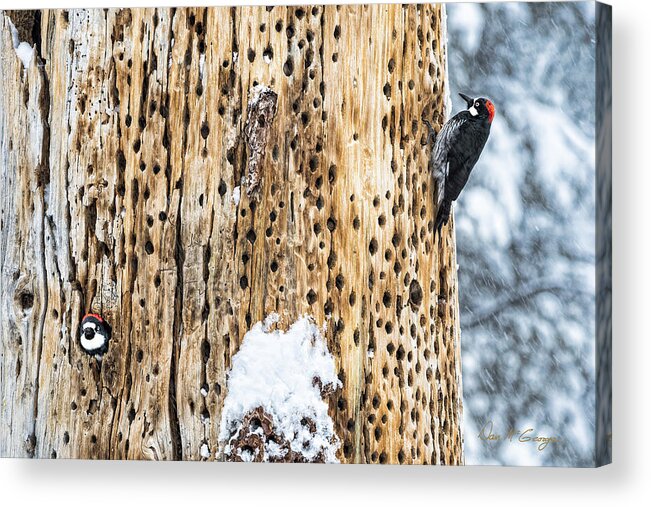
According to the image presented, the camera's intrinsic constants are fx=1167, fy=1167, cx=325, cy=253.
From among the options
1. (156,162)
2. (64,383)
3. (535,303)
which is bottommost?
(64,383)

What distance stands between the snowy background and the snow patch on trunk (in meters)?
0.26

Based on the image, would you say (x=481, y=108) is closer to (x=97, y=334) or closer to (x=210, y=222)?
(x=210, y=222)

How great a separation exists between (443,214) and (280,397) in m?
0.44

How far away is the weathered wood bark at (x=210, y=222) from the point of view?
2066 millimetres

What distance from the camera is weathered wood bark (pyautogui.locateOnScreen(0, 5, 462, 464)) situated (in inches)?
81.4

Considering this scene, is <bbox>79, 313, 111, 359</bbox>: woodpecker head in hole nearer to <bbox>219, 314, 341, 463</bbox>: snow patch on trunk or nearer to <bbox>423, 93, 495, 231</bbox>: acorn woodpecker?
<bbox>219, 314, 341, 463</bbox>: snow patch on trunk

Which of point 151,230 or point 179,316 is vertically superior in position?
point 151,230

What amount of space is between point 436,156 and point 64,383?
0.80m

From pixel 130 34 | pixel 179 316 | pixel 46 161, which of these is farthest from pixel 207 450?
pixel 130 34

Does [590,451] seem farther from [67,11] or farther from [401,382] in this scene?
[67,11]

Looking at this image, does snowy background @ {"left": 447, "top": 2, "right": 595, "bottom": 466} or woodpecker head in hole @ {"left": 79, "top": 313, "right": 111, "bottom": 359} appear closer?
snowy background @ {"left": 447, "top": 2, "right": 595, "bottom": 466}

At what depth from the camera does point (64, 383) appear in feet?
7.04

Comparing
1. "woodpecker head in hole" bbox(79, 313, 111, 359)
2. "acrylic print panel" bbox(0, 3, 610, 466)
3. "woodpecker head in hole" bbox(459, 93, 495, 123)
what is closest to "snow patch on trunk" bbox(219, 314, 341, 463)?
"acrylic print panel" bbox(0, 3, 610, 466)
